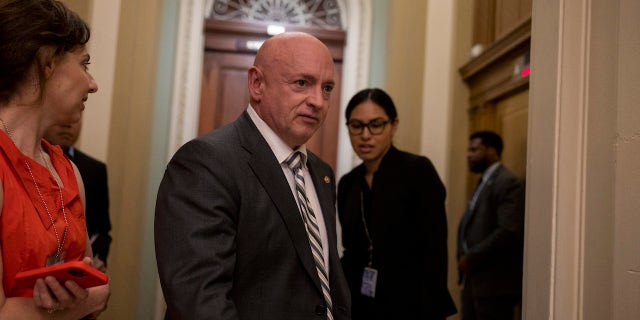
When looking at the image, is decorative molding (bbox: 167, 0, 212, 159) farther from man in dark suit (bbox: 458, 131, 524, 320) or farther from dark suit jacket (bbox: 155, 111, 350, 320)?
dark suit jacket (bbox: 155, 111, 350, 320)

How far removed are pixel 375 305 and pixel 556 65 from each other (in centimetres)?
126

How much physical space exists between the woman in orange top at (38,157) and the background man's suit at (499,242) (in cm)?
254

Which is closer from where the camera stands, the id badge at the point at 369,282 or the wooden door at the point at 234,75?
the id badge at the point at 369,282

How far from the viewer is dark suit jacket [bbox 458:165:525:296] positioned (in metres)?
3.39

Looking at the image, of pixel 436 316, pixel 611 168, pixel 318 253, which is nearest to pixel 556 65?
pixel 611 168

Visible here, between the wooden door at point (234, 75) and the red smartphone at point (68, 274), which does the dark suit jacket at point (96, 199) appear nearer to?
the red smartphone at point (68, 274)

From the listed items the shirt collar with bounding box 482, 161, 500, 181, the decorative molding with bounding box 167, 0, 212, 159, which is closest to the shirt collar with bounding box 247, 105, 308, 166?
the shirt collar with bounding box 482, 161, 500, 181

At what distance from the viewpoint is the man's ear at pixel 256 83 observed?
5.36ft

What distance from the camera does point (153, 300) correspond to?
4.76 meters

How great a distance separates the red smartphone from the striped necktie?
533 millimetres

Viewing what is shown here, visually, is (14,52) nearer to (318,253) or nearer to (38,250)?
(38,250)

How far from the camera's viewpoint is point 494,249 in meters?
3.40

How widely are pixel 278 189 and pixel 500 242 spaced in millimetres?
2289

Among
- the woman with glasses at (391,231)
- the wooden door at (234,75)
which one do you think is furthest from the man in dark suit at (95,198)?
the wooden door at (234,75)
